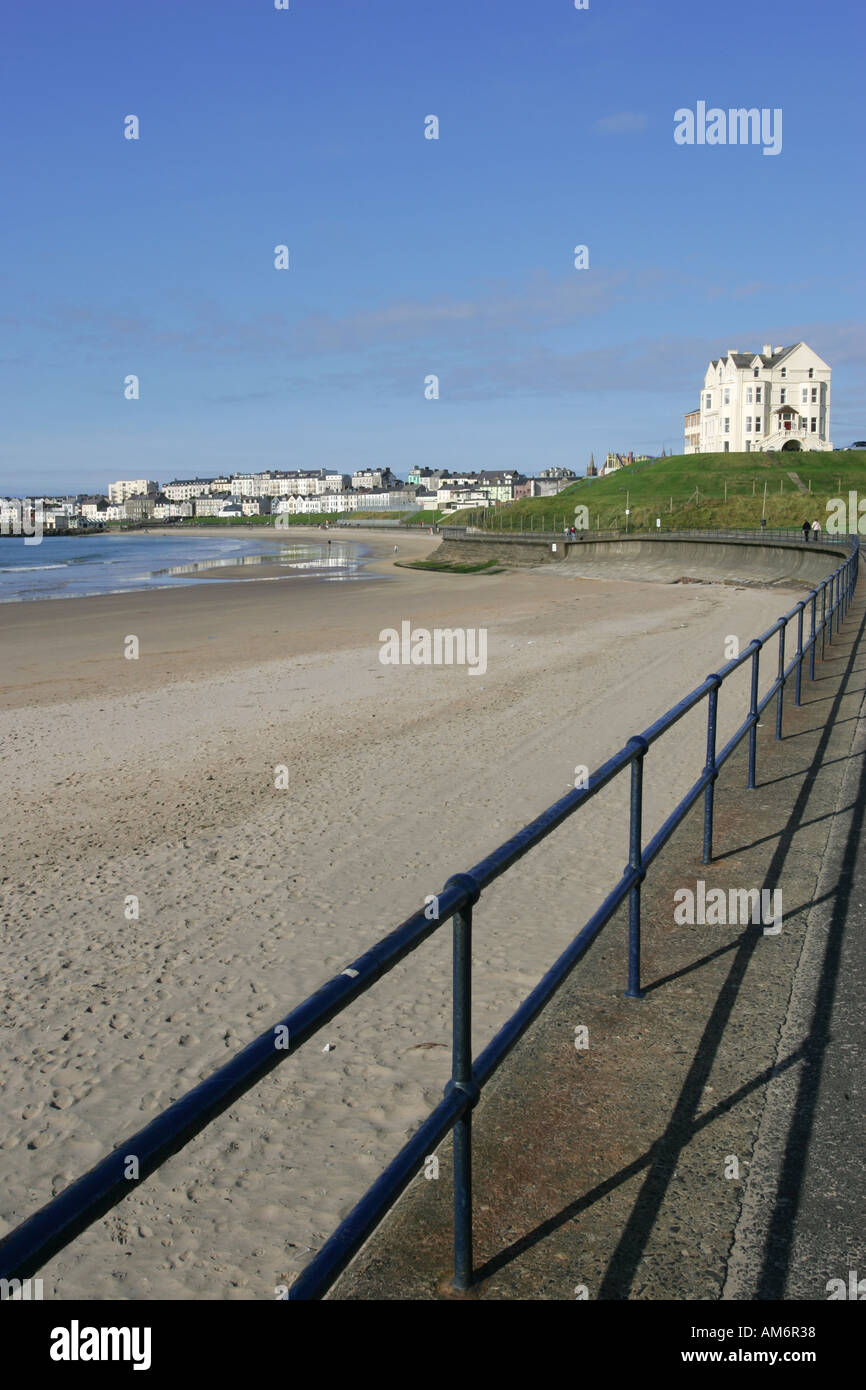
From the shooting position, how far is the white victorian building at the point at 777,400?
4587 inches

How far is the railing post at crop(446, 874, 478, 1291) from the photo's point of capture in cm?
262

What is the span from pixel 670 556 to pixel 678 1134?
57564 millimetres

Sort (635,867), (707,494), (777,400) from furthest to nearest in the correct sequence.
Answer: (777,400) < (707,494) < (635,867)

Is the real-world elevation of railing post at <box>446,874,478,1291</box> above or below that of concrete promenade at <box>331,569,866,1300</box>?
above

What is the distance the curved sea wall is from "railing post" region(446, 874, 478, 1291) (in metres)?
36.8

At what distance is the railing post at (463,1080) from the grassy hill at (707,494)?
79208 millimetres

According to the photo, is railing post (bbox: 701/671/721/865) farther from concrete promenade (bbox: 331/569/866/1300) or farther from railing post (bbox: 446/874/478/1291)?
railing post (bbox: 446/874/478/1291)

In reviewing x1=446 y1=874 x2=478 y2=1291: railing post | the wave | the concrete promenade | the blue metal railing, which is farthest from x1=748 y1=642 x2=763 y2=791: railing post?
the wave

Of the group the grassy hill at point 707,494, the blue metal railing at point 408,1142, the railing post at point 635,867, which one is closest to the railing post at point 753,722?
the railing post at point 635,867

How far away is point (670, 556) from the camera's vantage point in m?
58.9

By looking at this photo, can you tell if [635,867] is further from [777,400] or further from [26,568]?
[777,400]

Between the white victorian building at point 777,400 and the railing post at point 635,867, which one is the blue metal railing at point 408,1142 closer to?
the railing post at point 635,867

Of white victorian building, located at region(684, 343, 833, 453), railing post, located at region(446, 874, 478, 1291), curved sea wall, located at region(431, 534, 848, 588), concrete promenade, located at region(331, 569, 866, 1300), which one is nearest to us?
railing post, located at region(446, 874, 478, 1291)

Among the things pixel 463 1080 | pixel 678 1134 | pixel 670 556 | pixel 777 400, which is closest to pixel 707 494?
pixel 777 400
